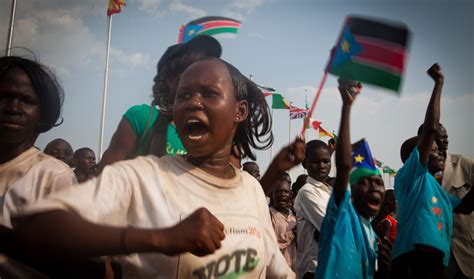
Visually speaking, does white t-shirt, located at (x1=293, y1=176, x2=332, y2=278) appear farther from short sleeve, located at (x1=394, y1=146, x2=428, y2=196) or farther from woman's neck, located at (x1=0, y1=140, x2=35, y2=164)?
woman's neck, located at (x1=0, y1=140, x2=35, y2=164)

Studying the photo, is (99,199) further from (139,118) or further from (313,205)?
(313,205)

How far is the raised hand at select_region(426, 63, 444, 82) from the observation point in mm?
3170

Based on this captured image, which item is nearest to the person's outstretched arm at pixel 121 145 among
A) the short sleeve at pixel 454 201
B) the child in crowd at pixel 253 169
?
the short sleeve at pixel 454 201

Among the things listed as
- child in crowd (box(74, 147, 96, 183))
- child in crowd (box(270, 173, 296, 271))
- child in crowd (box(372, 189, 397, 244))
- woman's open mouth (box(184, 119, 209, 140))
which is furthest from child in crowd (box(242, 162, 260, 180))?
woman's open mouth (box(184, 119, 209, 140))

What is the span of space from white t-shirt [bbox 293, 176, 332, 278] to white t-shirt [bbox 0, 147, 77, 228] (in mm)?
2170

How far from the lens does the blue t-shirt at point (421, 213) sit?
9.57ft

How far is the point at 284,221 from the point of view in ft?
16.6

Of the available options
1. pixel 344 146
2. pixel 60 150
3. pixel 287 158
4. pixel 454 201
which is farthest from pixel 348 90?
pixel 60 150

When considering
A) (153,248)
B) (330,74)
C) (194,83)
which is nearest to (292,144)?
(330,74)

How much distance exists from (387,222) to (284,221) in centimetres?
123

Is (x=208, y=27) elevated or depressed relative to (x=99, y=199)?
elevated

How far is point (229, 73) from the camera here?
1.69m

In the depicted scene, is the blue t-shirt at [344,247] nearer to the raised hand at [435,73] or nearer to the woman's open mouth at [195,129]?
the woman's open mouth at [195,129]

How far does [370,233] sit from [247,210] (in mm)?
1556
